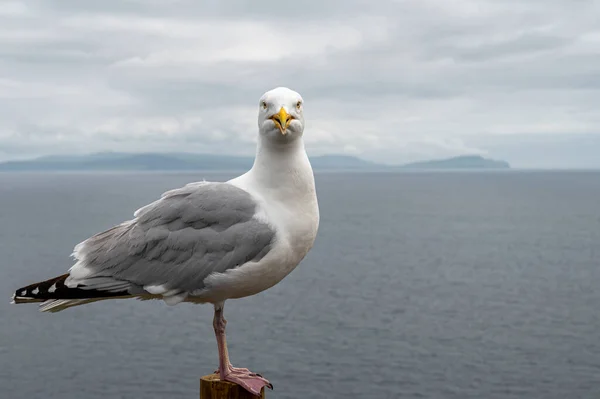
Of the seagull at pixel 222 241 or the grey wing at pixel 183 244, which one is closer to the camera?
the seagull at pixel 222 241

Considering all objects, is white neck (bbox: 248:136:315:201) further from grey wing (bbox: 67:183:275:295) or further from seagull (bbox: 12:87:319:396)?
grey wing (bbox: 67:183:275:295)

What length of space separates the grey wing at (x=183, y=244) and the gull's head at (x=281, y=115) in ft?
2.69

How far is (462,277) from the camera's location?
273 feet

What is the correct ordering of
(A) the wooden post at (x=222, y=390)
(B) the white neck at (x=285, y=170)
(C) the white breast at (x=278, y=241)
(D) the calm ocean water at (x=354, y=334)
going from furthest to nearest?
(D) the calm ocean water at (x=354, y=334) < (A) the wooden post at (x=222, y=390) < (B) the white neck at (x=285, y=170) < (C) the white breast at (x=278, y=241)

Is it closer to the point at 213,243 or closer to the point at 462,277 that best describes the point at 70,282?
the point at 213,243

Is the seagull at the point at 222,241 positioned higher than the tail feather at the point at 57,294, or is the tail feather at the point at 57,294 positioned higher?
the seagull at the point at 222,241

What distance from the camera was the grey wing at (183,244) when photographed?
769 cm

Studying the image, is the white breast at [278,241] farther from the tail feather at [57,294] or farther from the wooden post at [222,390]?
the tail feather at [57,294]

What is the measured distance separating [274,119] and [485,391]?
4796 centimetres

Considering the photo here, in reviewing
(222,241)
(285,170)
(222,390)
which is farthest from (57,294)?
(285,170)

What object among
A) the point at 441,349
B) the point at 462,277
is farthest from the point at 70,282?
the point at 462,277

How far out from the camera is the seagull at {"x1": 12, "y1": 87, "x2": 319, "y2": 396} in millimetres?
7578

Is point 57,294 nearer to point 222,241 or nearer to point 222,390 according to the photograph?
point 222,241

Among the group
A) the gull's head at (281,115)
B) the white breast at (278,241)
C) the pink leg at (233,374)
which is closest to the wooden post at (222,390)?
the pink leg at (233,374)
